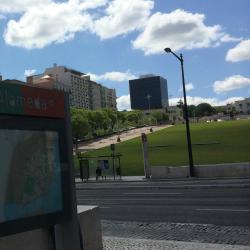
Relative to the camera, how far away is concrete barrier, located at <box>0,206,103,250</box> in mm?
5766

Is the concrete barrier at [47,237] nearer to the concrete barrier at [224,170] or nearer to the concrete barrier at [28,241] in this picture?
the concrete barrier at [28,241]

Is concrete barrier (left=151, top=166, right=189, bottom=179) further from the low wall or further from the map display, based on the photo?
the map display

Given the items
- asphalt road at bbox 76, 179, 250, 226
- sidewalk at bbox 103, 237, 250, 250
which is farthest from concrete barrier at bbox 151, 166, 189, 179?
sidewalk at bbox 103, 237, 250, 250

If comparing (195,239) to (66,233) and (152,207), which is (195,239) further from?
(152,207)

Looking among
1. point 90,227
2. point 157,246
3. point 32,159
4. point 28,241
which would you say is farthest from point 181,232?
point 32,159

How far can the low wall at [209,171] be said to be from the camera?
111 ft

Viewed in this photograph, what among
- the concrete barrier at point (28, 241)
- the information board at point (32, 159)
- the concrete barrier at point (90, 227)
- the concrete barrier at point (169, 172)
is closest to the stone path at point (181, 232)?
the concrete barrier at point (90, 227)

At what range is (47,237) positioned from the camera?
616cm

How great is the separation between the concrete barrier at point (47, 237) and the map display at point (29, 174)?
70 centimetres

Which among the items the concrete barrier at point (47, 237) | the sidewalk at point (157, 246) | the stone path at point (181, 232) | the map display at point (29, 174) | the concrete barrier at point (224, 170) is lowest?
the stone path at point (181, 232)

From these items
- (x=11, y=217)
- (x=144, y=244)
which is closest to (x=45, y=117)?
(x=11, y=217)

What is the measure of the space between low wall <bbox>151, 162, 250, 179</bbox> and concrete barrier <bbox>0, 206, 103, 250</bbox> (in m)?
27.2

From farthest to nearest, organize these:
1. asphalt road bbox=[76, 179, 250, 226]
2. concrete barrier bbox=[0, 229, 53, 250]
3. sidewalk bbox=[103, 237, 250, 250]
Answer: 1. asphalt road bbox=[76, 179, 250, 226]
2. sidewalk bbox=[103, 237, 250, 250]
3. concrete barrier bbox=[0, 229, 53, 250]

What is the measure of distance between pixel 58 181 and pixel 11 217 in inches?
29.3
